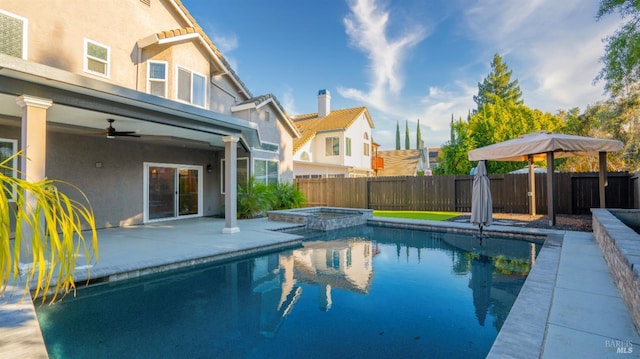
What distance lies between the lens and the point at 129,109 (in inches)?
273

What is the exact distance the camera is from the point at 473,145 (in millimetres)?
20000

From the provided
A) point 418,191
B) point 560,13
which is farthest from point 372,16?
point 418,191

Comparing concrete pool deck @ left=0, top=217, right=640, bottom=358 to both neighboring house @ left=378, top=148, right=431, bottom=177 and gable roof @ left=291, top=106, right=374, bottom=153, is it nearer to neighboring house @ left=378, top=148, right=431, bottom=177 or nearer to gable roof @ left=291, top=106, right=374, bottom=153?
gable roof @ left=291, top=106, right=374, bottom=153

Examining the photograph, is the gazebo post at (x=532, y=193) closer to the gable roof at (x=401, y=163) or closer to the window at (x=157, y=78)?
the window at (x=157, y=78)

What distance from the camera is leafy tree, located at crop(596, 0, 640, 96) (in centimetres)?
1170

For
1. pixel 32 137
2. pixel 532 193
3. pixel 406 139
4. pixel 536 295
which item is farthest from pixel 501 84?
pixel 32 137

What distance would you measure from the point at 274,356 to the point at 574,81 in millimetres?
21057

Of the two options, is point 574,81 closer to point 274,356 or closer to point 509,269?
point 509,269

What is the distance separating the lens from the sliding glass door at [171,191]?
41.2 feet

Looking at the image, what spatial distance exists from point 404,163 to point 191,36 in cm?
3109

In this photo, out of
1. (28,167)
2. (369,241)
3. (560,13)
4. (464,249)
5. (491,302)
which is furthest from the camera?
(560,13)

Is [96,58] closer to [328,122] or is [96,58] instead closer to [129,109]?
[129,109]

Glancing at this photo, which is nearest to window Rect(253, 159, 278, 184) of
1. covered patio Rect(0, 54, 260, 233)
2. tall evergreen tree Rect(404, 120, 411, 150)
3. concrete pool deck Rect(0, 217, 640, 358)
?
covered patio Rect(0, 54, 260, 233)

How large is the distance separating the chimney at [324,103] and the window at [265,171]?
1345 centimetres
